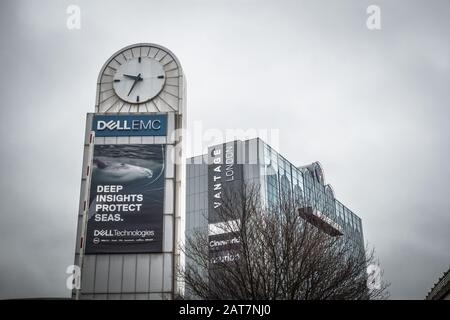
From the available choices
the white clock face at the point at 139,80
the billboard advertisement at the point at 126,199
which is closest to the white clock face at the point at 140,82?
the white clock face at the point at 139,80

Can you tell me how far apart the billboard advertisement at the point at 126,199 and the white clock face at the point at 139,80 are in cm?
344

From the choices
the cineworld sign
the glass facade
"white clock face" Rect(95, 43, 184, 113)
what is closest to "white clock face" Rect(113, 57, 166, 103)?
"white clock face" Rect(95, 43, 184, 113)

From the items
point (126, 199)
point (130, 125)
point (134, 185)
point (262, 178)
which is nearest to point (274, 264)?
point (126, 199)

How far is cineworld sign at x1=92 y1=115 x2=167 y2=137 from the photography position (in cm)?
2655

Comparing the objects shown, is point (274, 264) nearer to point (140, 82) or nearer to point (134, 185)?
point (134, 185)

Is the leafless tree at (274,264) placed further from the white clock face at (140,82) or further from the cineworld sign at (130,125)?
the white clock face at (140,82)

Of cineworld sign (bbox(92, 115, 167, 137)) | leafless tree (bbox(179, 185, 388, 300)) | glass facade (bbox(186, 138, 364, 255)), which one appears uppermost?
glass facade (bbox(186, 138, 364, 255))

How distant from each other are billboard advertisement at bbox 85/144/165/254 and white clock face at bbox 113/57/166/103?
11.3 ft

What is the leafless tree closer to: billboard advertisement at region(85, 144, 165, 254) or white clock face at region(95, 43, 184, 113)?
billboard advertisement at region(85, 144, 165, 254)

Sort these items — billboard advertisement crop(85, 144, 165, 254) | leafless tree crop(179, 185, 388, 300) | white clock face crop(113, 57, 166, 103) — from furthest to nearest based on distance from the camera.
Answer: white clock face crop(113, 57, 166, 103)
billboard advertisement crop(85, 144, 165, 254)
leafless tree crop(179, 185, 388, 300)

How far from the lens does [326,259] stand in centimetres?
1734

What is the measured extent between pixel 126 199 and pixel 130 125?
448cm
